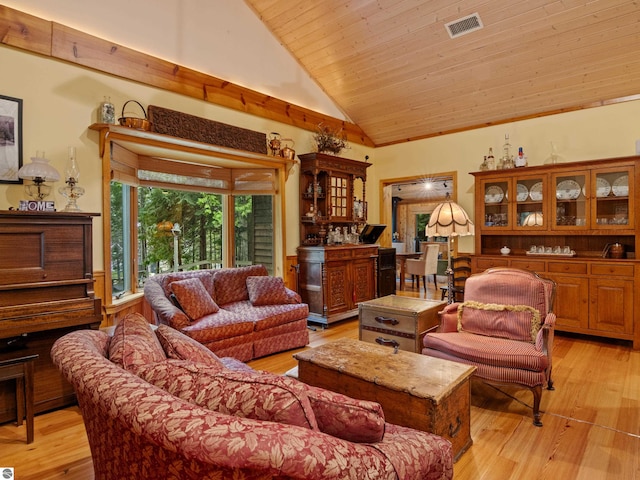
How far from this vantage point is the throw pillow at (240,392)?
1.01 m

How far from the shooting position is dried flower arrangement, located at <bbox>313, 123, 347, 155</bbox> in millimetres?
5484

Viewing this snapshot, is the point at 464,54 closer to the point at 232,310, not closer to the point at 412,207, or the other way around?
the point at 232,310

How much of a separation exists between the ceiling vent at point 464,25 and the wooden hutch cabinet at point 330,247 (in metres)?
2.09

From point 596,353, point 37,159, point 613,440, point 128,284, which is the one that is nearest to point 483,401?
point 613,440

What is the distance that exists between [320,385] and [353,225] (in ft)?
13.2

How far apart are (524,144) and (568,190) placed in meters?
0.97

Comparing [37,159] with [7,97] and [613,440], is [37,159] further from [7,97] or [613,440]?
[613,440]

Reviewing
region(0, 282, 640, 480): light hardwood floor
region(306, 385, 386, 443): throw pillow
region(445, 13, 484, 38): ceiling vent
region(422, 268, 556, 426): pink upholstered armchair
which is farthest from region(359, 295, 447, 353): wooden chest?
region(445, 13, 484, 38): ceiling vent

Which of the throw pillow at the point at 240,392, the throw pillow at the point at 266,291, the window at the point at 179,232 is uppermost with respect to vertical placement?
the window at the point at 179,232

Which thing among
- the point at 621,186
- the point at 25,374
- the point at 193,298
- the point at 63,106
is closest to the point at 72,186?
the point at 63,106

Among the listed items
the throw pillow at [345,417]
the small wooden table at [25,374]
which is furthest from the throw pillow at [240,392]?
the small wooden table at [25,374]

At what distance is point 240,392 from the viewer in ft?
3.54

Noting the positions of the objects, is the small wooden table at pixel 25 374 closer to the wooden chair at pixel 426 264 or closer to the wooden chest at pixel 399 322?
the wooden chest at pixel 399 322

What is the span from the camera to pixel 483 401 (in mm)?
2857
